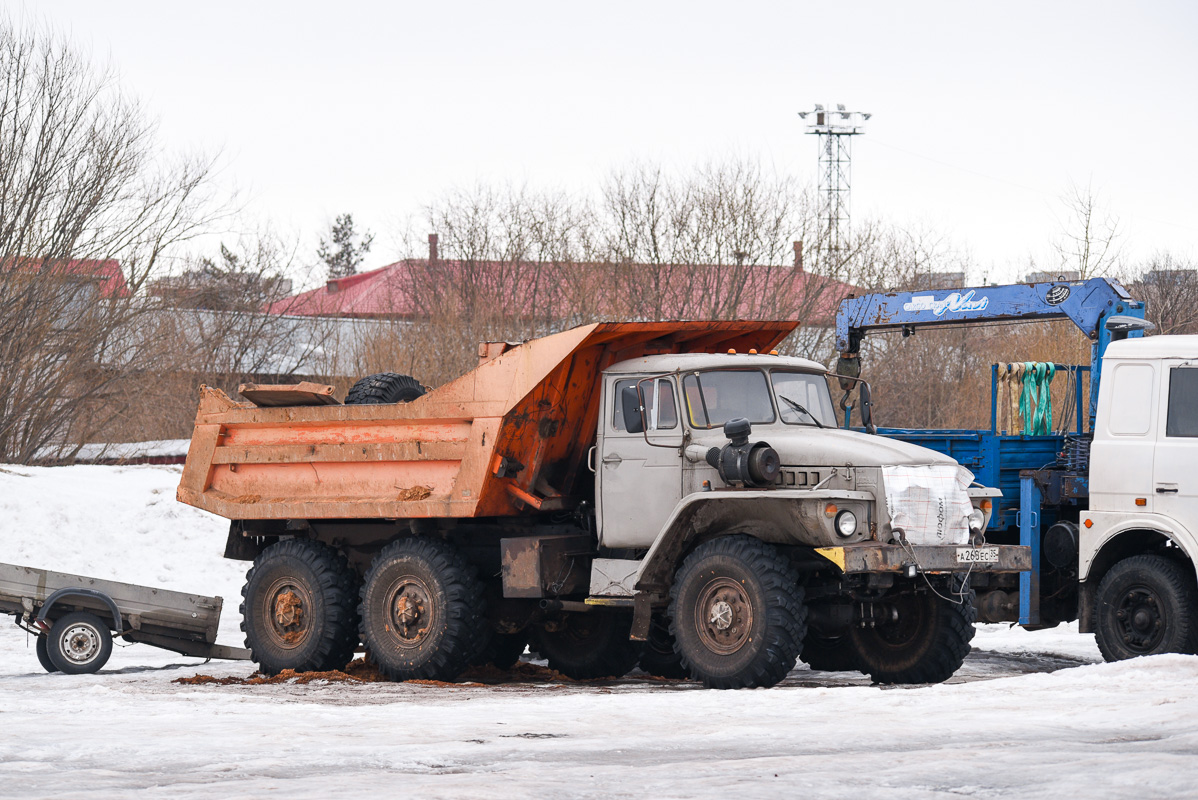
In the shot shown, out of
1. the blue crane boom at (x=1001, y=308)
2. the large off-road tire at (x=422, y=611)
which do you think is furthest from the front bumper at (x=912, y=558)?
the large off-road tire at (x=422, y=611)

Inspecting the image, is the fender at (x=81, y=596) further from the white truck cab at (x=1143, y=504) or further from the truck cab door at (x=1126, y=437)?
the truck cab door at (x=1126, y=437)

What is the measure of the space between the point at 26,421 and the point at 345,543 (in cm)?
1610

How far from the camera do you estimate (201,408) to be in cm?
1389

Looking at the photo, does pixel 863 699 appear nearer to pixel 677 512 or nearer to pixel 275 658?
pixel 677 512

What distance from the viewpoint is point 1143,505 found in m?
11.5

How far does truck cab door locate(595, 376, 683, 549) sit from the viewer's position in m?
11.4

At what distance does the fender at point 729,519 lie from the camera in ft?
34.3

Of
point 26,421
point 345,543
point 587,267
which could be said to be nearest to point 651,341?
point 345,543

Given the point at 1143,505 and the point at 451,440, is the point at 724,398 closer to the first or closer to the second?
the point at 451,440

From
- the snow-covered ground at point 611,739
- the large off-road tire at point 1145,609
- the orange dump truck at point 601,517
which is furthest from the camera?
the large off-road tire at point 1145,609

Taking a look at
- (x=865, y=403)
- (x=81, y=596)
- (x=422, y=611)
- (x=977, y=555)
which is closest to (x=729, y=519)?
(x=977, y=555)

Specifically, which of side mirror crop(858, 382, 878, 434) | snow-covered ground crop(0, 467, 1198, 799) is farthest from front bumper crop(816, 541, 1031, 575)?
side mirror crop(858, 382, 878, 434)

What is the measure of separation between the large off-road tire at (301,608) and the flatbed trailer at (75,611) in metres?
0.86

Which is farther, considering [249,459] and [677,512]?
[249,459]
